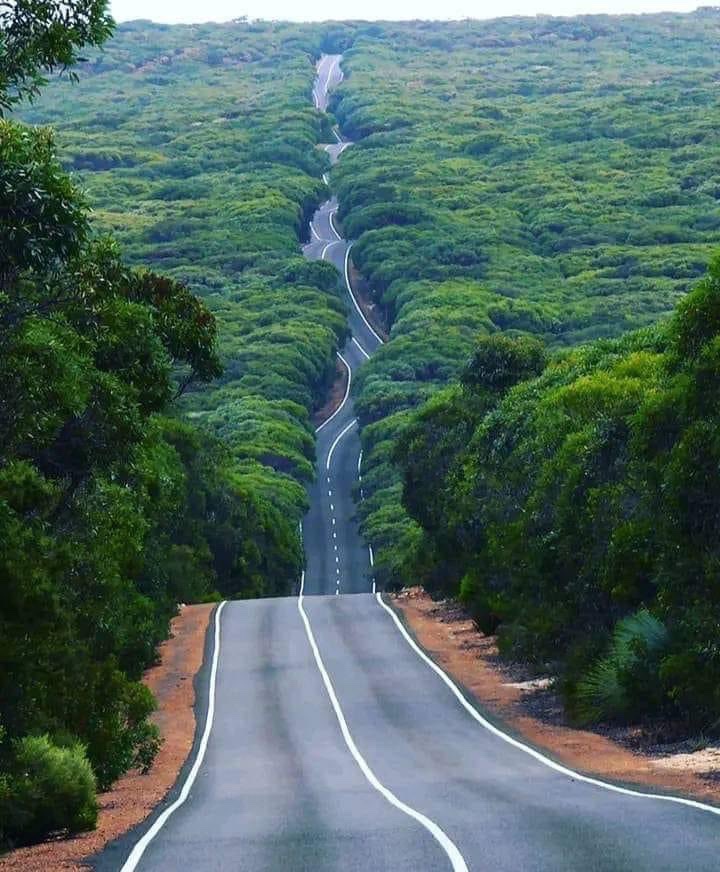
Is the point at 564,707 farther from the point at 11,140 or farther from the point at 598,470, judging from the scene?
the point at 11,140

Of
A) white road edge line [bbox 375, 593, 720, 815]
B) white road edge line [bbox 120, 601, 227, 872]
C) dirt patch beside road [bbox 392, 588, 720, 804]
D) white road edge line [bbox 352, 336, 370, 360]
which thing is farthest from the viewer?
white road edge line [bbox 352, 336, 370, 360]

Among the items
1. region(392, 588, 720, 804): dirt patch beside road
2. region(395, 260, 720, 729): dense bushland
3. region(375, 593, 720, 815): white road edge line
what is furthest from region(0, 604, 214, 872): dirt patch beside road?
region(395, 260, 720, 729): dense bushland

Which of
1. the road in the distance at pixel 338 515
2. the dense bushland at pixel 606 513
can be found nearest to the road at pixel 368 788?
the dense bushland at pixel 606 513

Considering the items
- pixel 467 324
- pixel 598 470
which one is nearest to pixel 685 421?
pixel 598 470

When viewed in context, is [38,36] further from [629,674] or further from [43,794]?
[629,674]

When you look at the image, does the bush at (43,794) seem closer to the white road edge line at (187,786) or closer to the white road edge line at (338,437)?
the white road edge line at (187,786)

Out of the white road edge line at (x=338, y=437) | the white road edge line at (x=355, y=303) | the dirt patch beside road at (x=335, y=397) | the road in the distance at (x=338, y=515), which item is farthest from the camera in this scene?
the white road edge line at (x=355, y=303)

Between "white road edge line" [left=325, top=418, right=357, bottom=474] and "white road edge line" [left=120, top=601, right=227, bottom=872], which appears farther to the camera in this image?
"white road edge line" [left=325, top=418, right=357, bottom=474]

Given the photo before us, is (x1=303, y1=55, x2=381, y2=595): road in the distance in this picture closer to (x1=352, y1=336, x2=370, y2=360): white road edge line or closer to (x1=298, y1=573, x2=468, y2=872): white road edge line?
(x1=352, y1=336, x2=370, y2=360): white road edge line
